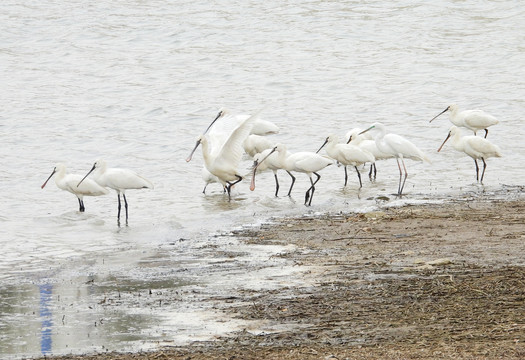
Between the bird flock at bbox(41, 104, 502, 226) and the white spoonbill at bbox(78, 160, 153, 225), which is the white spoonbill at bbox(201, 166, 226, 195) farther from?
the white spoonbill at bbox(78, 160, 153, 225)

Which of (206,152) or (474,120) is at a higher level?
(206,152)

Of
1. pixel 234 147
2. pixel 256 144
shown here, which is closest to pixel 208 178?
pixel 234 147

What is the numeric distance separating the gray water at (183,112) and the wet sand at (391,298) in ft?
1.58

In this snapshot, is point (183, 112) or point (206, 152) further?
point (183, 112)

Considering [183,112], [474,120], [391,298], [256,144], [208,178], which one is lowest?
[183,112]

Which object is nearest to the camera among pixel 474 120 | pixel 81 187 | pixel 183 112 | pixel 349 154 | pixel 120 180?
pixel 120 180

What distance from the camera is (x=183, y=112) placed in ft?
72.8

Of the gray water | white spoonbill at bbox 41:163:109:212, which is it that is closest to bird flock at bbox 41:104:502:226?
white spoonbill at bbox 41:163:109:212

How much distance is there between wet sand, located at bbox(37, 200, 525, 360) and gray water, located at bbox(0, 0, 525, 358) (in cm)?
48

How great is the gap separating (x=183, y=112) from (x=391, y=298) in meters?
15.6

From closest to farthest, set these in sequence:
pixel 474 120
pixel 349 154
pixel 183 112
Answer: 1. pixel 349 154
2. pixel 474 120
3. pixel 183 112

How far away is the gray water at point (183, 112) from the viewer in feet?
28.5

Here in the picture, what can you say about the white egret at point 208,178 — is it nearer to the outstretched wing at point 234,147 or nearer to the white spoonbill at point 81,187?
the outstretched wing at point 234,147

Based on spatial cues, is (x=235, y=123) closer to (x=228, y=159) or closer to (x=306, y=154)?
(x=228, y=159)
